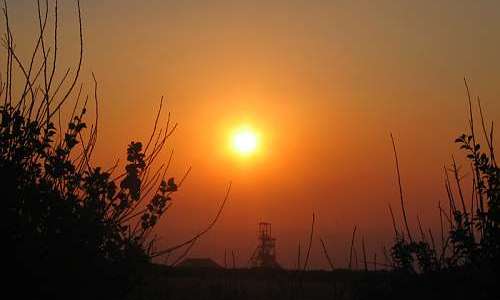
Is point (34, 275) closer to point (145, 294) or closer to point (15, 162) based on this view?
point (15, 162)

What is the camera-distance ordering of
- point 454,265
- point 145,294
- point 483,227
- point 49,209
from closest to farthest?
point 49,209 < point 483,227 < point 454,265 < point 145,294

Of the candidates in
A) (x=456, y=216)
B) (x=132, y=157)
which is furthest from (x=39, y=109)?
(x=456, y=216)

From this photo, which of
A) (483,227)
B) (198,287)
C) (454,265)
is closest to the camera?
(483,227)

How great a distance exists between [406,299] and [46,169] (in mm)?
4601

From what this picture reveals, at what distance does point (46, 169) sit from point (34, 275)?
4.22ft

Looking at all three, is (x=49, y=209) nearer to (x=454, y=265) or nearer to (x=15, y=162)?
(x=15, y=162)

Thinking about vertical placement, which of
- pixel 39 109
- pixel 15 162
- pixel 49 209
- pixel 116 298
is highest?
pixel 39 109

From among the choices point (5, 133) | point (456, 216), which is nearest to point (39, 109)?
point (5, 133)

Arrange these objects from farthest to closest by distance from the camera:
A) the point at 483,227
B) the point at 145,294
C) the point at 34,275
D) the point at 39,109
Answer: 1. the point at 145,294
2. the point at 483,227
3. the point at 39,109
4. the point at 34,275

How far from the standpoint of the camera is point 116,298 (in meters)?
5.83

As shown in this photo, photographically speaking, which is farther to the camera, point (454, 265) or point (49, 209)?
point (454, 265)

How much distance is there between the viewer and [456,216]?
24.9 feet

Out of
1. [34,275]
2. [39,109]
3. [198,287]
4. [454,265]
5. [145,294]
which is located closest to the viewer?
[34,275]

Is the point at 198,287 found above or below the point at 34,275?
above
